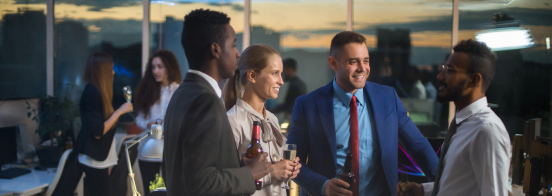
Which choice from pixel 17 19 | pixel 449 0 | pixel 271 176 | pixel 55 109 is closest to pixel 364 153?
pixel 271 176

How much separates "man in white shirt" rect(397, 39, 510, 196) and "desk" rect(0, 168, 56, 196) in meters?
2.91

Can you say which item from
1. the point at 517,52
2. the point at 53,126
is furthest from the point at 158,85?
the point at 517,52

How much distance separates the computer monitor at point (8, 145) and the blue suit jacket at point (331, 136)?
2956 mm

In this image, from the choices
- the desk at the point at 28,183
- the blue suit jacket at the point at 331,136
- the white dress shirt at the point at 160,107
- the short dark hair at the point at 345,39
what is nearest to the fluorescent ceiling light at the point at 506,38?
the blue suit jacket at the point at 331,136

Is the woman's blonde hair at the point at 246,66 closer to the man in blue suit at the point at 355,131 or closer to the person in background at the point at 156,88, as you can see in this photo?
the man in blue suit at the point at 355,131

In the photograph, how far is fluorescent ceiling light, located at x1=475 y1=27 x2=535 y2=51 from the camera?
4043 millimetres

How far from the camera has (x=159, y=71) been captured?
3689 millimetres

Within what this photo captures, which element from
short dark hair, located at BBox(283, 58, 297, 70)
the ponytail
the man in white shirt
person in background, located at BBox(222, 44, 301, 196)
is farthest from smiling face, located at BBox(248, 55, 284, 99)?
short dark hair, located at BBox(283, 58, 297, 70)

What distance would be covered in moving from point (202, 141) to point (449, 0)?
4.16 m

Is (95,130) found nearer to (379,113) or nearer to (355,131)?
(355,131)

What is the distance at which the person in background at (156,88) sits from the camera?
12.0ft

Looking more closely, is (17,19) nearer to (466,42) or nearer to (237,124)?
(237,124)

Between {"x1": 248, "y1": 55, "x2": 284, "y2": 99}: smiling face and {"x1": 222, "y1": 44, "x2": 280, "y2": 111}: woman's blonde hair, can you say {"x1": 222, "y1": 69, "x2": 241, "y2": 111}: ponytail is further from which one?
{"x1": 248, "y1": 55, "x2": 284, "y2": 99}: smiling face

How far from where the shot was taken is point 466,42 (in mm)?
1364
